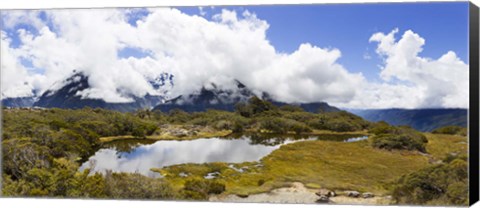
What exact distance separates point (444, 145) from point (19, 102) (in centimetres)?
759

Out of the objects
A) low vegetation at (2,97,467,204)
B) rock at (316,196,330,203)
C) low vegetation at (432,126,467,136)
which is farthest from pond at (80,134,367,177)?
low vegetation at (432,126,467,136)

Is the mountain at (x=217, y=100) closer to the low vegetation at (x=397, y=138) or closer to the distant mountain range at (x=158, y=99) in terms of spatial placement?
the distant mountain range at (x=158, y=99)

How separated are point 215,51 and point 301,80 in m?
1.59

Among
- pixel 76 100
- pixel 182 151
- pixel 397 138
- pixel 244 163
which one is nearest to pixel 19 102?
pixel 76 100

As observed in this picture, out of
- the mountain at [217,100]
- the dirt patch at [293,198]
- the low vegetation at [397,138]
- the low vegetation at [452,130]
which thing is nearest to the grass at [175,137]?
the mountain at [217,100]

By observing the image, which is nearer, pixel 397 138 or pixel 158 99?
pixel 397 138

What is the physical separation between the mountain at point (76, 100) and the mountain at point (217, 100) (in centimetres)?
28

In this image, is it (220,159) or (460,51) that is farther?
(220,159)

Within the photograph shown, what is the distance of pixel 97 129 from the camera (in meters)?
12.7

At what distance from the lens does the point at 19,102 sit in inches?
503

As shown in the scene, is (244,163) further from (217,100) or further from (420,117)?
(420,117)

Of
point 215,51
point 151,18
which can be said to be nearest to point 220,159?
point 215,51

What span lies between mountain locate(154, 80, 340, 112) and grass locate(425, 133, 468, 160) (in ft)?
5.47

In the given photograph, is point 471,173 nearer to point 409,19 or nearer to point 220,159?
point 409,19
